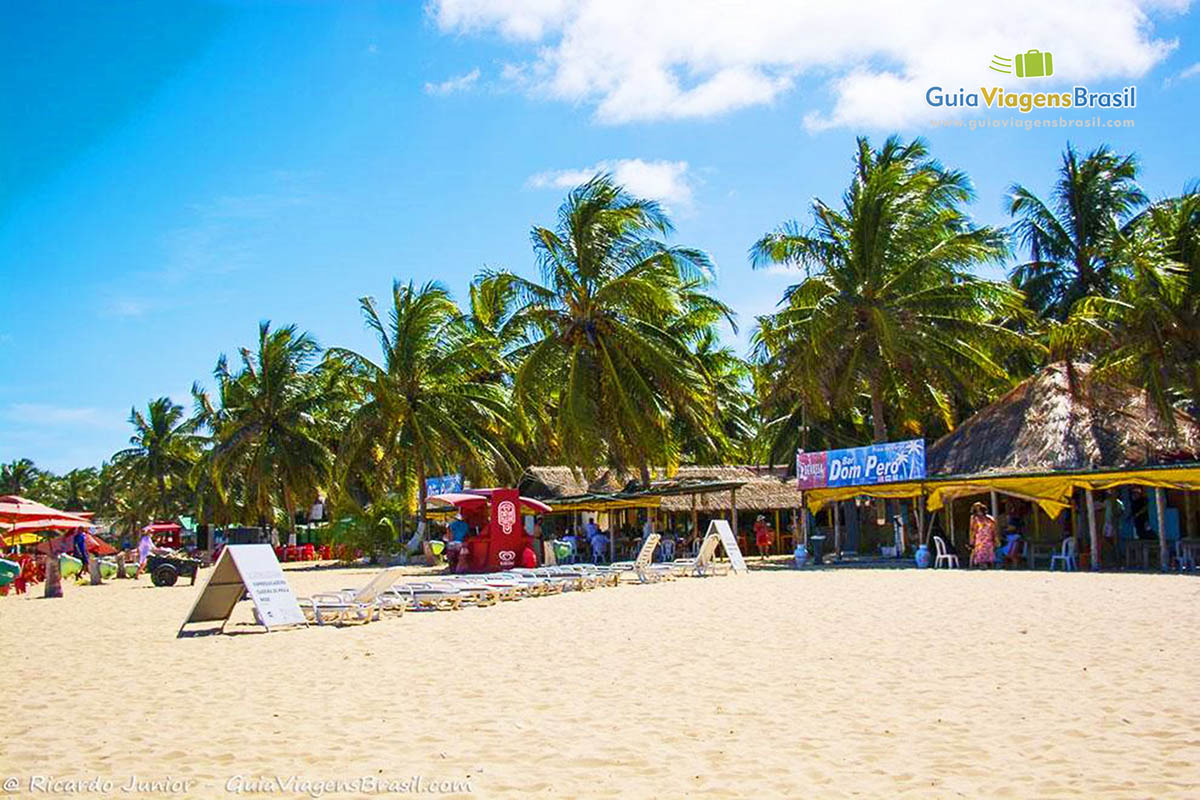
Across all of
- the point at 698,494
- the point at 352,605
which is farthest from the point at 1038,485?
the point at 352,605

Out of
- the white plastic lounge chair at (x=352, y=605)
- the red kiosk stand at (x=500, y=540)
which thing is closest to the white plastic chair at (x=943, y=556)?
the red kiosk stand at (x=500, y=540)

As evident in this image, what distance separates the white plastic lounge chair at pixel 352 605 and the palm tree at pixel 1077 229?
25026 millimetres

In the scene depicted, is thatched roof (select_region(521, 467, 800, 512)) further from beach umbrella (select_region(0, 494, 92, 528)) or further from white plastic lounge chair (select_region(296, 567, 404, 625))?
white plastic lounge chair (select_region(296, 567, 404, 625))

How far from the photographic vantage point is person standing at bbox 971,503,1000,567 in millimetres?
19969

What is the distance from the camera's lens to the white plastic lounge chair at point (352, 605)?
491 inches

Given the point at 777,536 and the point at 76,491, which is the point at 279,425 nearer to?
the point at 777,536

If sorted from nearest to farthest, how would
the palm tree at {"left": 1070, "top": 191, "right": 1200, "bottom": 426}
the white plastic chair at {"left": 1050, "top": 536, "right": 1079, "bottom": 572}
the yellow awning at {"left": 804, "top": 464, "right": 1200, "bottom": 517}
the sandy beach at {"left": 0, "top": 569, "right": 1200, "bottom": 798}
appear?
the sandy beach at {"left": 0, "top": 569, "right": 1200, "bottom": 798}
the yellow awning at {"left": 804, "top": 464, "right": 1200, "bottom": 517}
the white plastic chair at {"left": 1050, "top": 536, "right": 1079, "bottom": 572}
the palm tree at {"left": 1070, "top": 191, "right": 1200, "bottom": 426}

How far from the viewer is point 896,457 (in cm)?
A: 2200

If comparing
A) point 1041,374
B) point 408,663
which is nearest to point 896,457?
point 1041,374

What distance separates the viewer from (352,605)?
12.6 m

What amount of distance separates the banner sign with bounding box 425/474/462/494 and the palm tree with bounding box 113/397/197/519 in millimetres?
24622

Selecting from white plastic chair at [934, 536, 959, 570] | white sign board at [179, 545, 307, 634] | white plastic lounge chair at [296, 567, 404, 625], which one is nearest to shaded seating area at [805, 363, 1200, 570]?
white plastic chair at [934, 536, 959, 570]

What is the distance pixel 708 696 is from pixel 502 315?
27.9 meters

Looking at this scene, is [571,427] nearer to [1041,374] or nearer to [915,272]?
[915,272]
